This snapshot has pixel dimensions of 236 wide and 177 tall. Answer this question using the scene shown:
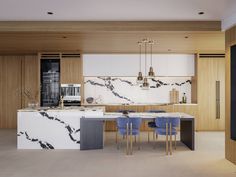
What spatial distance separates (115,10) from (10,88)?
5895 mm

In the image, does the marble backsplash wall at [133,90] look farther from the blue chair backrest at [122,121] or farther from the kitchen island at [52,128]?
the blue chair backrest at [122,121]

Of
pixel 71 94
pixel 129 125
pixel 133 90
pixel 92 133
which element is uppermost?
pixel 133 90

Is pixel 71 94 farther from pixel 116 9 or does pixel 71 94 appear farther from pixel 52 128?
pixel 116 9

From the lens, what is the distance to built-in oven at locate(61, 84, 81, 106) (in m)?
8.55

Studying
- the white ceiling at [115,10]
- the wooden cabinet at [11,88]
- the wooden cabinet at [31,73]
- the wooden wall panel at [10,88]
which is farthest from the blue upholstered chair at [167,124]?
the wooden wall panel at [10,88]

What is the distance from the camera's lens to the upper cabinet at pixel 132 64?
8.79 metres

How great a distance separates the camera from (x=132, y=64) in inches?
348

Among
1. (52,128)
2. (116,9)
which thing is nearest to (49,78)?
(52,128)

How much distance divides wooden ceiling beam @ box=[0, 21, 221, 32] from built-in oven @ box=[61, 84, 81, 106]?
3313 mm

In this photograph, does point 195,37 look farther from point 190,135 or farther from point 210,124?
point 210,124

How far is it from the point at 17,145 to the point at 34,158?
43.8 inches

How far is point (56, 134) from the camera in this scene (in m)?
6.04

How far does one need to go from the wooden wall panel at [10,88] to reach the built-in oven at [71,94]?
174cm

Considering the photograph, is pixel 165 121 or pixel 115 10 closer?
pixel 115 10
